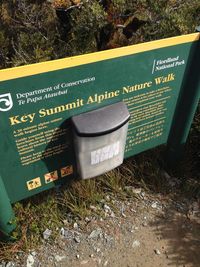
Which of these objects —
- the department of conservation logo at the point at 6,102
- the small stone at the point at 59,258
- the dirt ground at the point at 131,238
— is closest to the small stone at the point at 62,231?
the dirt ground at the point at 131,238

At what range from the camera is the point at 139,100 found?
7.35 ft

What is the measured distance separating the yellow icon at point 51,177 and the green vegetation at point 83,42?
422mm

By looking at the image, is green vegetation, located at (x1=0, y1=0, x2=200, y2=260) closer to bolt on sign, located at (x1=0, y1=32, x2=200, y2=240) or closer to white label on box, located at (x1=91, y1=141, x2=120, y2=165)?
bolt on sign, located at (x1=0, y1=32, x2=200, y2=240)

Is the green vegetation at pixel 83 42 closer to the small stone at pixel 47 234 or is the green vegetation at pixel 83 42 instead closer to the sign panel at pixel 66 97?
the small stone at pixel 47 234

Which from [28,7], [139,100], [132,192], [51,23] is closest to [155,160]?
[132,192]

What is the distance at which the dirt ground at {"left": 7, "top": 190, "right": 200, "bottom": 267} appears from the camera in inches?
96.7

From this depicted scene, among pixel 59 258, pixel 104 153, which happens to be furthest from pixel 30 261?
pixel 104 153

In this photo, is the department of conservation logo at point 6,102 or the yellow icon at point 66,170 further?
the yellow icon at point 66,170

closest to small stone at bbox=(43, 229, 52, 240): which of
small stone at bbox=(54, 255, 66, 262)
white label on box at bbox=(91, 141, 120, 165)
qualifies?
small stone at bbox=(54, 255, 66, 262)

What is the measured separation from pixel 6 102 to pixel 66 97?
37cm

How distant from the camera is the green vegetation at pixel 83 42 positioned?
253 cm

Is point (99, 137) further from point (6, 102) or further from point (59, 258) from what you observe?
point (59, 258)

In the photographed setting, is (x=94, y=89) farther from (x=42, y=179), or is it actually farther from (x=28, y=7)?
(x=28, y=7)

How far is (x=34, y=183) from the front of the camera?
220 cm
